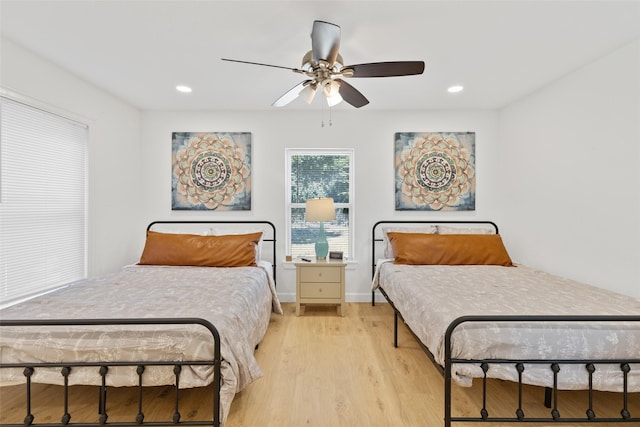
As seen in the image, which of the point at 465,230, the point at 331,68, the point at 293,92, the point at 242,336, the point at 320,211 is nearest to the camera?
the point at 242,336

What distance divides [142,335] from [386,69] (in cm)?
210

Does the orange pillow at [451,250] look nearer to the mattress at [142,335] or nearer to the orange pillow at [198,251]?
the orange pillow at [198,251]

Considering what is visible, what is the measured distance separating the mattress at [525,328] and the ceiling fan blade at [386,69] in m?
1.50

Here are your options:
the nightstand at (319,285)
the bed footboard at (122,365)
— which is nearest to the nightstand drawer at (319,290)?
the nightstand at (319,285)

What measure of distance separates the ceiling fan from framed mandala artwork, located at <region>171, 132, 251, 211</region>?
158 cm

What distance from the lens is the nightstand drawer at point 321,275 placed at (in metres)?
3.60

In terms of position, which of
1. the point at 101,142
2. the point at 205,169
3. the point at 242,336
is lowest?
the point at 242,336

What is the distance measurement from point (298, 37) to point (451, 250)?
8.02ft

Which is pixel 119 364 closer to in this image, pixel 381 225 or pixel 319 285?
pixel 319 285

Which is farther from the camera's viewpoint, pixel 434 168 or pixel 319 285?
pixel 434 168

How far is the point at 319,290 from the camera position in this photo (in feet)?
11.8

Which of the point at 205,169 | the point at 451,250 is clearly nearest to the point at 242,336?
the point at 451,250

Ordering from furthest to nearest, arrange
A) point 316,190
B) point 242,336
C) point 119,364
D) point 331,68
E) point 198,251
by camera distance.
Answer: point 316,190, point 198,251, point 331,68, point 242,336, point 119,364

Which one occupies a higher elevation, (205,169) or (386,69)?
(386,69)
